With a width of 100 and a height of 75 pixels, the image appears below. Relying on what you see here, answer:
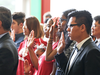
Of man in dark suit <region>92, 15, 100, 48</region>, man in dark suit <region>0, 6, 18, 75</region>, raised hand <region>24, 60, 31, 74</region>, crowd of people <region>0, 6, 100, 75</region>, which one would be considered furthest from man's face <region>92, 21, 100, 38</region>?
man in dark suit <region>0, 6, 18, 75</region>

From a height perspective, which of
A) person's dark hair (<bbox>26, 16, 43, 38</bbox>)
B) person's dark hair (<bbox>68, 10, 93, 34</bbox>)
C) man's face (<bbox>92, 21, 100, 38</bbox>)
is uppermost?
person's dark hair (<bbox>68, 10, 93, 34</bbox>)

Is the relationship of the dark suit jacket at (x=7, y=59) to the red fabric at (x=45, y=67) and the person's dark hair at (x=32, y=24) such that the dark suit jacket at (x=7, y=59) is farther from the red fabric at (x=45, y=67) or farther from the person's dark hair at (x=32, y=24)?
the person's dark hair at (x=32, y=24)

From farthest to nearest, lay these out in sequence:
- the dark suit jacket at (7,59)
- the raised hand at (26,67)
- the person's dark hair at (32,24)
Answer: the person's dark hair at (32,24)
the raised hand at (26,67)
the dark suit jacket at (7,59)

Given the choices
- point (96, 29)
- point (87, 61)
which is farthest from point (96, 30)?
point (87, 61)

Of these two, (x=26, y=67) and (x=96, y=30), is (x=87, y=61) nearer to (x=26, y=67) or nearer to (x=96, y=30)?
(x=26, y=67)

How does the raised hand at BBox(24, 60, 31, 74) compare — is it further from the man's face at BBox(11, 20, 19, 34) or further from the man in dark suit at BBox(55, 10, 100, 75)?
the man's face at BBox(11, 20, 19, 34)

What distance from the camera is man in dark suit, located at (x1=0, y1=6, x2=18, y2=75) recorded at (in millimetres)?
1312

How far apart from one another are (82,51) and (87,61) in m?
0.12

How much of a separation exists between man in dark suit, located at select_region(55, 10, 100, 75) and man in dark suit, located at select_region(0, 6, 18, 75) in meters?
0.46

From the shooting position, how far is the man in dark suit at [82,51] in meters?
1.20

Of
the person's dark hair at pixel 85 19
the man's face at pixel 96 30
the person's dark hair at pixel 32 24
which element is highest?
the person's dark hair at pixel 85 19

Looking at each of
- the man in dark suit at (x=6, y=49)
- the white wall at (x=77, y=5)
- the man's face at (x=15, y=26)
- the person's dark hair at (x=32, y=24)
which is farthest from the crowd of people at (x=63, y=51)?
the white wall at (x=77, y=5)

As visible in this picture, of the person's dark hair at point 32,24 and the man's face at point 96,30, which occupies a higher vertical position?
the person's dark hair at point 32,24

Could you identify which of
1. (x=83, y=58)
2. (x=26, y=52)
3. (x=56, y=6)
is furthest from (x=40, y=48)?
(x=56, y=6)
